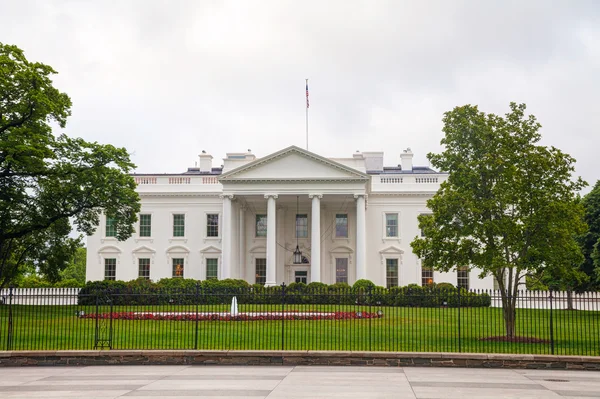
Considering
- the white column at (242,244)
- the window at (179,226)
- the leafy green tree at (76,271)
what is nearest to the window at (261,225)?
the white column at (242,244)

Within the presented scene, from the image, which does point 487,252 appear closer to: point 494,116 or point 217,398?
point 494,116

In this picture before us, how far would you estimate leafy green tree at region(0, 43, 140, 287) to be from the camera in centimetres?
2961

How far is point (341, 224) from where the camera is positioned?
54375 mm

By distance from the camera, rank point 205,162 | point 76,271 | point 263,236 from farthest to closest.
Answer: point 76,271, point 205,162, point 263,236

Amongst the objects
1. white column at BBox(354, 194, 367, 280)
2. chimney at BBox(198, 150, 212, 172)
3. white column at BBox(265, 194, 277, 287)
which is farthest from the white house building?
chimney at BBox(198, 150, 212, 172)

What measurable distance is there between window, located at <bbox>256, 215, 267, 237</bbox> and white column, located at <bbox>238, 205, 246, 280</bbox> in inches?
47.2

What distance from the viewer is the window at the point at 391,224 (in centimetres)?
5394

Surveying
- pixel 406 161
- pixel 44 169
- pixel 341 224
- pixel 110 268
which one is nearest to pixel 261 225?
pixel 341 224

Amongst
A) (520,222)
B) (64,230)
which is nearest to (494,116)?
(520,222)

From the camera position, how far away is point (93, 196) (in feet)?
113

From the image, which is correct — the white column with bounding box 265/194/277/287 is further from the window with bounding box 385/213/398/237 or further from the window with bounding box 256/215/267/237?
the window with bounding box 385/213/398/237

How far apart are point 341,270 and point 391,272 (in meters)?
4.07

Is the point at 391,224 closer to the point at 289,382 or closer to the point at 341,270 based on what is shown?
the point at 341,270

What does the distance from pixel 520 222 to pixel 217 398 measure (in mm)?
15220
